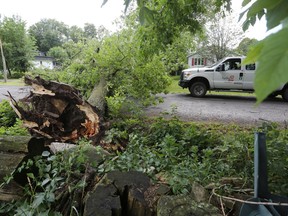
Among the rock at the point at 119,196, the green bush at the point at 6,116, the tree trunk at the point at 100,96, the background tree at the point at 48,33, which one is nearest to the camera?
the rock at the point at 119,196

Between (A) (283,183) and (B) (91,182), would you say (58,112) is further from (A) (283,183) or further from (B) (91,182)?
(A) (283,183)

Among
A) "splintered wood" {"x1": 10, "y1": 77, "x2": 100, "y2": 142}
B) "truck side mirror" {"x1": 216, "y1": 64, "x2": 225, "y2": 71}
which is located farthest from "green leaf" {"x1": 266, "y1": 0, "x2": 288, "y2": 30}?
"truck side mirror" {"x1": 216, "y1": 64, "x2": 225, "y2": 71}

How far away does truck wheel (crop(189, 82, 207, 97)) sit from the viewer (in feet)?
37.2

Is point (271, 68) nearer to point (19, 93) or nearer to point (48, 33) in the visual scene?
point (19, 93)

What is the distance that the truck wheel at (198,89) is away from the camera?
1135 centimetres

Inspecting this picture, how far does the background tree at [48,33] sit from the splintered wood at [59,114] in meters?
63.2

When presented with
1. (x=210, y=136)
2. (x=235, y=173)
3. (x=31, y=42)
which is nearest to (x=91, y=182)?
(x=235, y=173)

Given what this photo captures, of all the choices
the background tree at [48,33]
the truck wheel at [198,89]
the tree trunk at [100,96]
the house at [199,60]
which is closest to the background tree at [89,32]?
the tree trunk at [100,96]

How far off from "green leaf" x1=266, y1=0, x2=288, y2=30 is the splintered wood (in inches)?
160

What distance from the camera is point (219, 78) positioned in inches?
435

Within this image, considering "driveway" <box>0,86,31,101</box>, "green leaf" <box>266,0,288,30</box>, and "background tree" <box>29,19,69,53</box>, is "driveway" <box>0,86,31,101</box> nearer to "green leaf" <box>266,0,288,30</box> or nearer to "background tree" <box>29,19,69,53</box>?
"green leaf" <box>266,0,288,30</box>

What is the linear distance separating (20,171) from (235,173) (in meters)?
2.11

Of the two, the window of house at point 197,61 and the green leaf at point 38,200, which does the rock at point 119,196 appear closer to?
the green leaf at point 38,200

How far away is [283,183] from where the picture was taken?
216 cm
